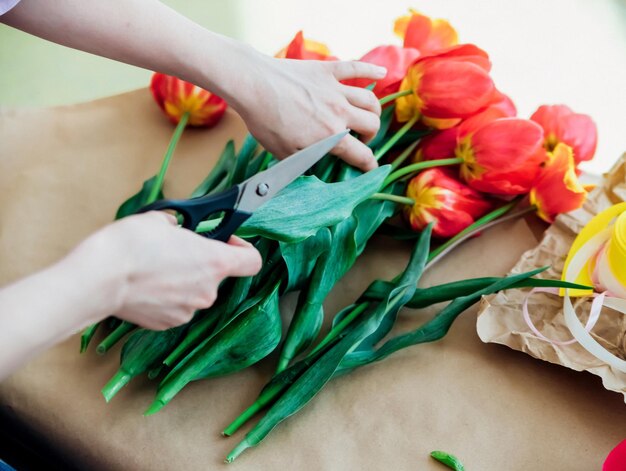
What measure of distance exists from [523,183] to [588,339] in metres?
0.16

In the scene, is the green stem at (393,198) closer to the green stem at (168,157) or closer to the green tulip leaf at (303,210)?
the green tulip leaf at (303,210)

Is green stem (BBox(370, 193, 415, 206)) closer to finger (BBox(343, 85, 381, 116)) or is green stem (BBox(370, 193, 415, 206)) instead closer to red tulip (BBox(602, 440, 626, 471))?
finger (BBox(343, 85, 381, 116))

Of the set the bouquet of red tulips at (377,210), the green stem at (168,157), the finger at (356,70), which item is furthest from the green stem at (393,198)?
the green stem at (168,157)

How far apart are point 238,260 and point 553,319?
0.99 ft

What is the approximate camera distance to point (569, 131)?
0.66 m

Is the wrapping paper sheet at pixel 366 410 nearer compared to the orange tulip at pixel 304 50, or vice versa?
the wrapping paper sheet at pixel 366 410

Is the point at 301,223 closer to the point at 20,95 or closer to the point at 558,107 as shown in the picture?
the point at 558,107

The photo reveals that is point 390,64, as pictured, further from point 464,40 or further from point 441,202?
point 464,40

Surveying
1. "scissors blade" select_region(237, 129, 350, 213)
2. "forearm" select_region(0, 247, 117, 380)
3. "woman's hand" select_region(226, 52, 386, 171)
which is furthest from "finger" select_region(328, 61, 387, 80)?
"forearm" select_region(0, 247, 117, 380)

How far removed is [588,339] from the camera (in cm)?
54

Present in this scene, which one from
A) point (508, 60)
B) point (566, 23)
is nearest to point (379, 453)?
point (508, 60)

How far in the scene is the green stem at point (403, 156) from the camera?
2.13ft

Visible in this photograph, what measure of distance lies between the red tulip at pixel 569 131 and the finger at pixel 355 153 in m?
0.19

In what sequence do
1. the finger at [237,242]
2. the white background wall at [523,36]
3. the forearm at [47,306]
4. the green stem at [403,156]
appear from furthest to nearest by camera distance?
the white background wall at [523,36]
the green stem at [403,156]
the finger at [237,242]
the forearm at [47,306]
